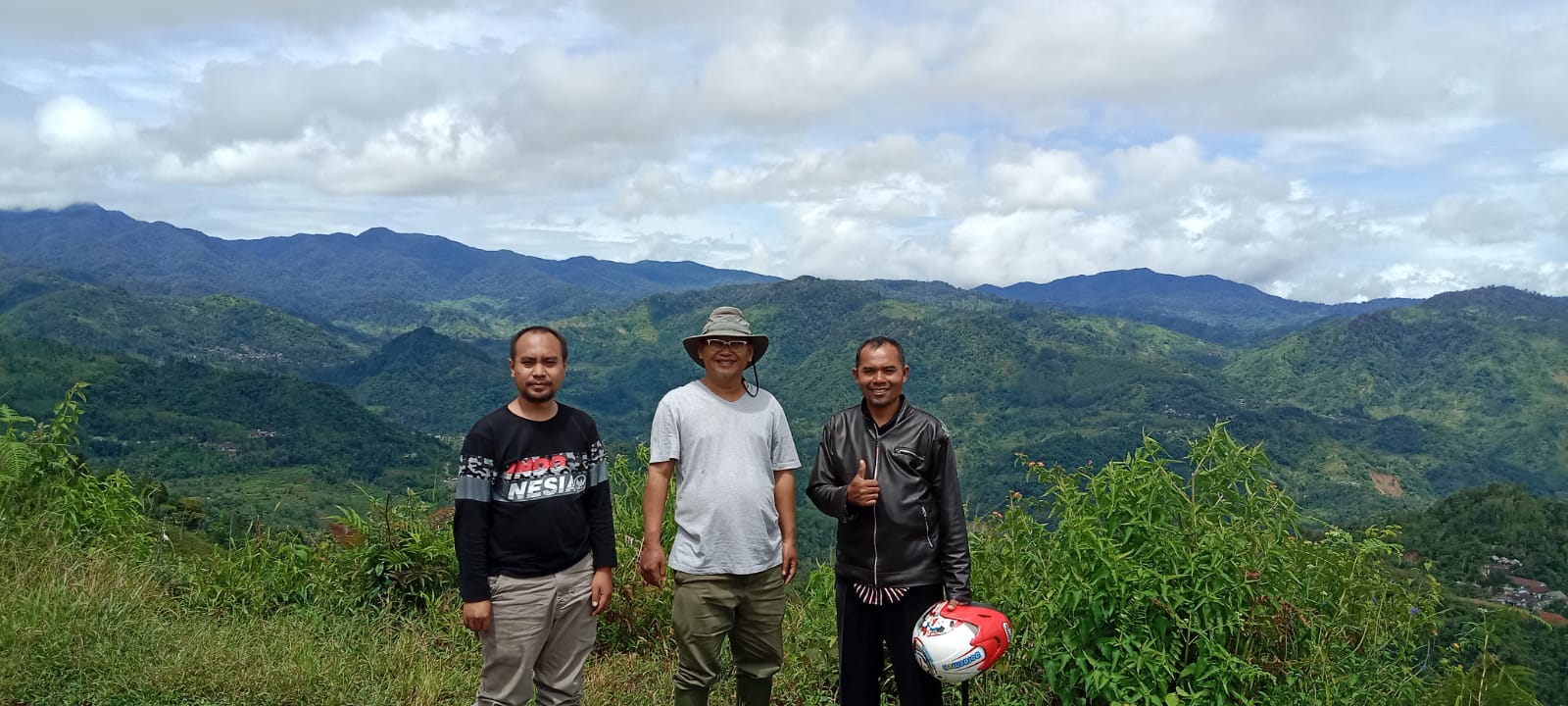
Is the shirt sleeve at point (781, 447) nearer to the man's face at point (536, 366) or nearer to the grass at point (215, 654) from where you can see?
the man's face at point (536, 366)

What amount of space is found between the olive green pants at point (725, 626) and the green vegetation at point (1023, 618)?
84 centimetres

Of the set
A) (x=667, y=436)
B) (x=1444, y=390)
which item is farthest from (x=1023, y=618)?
(x=1444, y=390)

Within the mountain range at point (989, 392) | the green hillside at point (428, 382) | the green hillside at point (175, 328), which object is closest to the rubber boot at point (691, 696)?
the mountain range at point (989, 392)

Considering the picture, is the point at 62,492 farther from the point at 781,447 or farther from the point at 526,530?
the point at 781,447

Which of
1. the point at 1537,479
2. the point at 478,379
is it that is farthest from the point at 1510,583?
the point at 478,379

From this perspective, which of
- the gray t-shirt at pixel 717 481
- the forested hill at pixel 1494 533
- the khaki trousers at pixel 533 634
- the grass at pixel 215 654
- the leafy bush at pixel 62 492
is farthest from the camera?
the forested hill at pixel 1494 533

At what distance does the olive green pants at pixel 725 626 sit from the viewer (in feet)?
11.0

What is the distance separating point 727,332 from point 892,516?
0.91 m

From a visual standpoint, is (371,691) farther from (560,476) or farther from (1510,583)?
(1510,583)

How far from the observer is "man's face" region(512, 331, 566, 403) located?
10.3ft

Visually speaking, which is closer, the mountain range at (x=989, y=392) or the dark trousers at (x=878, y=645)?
the dark trousers at (x=878, y=645)

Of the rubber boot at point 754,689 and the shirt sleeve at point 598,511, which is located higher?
the shirt sleeve at point 598,511

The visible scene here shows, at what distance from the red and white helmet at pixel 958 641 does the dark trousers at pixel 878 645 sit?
0.09 metres

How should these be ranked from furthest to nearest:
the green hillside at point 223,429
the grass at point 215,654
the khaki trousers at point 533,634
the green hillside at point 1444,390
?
the green hillside at point 1444,390, the green hillside at point 223,429, the grass at point 215,654, the khaki trousers at point 533,634
